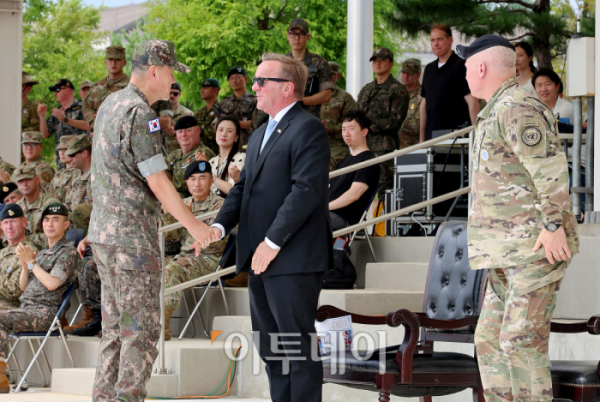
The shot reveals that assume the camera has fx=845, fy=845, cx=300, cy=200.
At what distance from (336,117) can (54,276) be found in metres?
3.39

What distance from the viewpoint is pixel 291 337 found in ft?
12.2

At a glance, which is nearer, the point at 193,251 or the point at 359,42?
the point at 193,251

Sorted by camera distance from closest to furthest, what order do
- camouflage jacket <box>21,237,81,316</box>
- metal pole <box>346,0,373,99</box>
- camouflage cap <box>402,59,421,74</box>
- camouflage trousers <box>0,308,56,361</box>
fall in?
1. camouflage trousers <box>0,308,56,361</box>
2. camouflage jacket <box>21,237,81,316</box>
3. camouflage cap <box>402,59,421,74</box>
4. metal pole <box>346,0,373,99</box>

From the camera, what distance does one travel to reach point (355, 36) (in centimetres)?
1218

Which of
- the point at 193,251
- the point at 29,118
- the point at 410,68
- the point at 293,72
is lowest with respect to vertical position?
the point at 193,251

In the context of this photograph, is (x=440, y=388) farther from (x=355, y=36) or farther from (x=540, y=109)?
(x=355, y=36)

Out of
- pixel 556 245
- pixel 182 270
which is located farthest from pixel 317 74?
pixel 556 245

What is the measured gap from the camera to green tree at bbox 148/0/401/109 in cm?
2439

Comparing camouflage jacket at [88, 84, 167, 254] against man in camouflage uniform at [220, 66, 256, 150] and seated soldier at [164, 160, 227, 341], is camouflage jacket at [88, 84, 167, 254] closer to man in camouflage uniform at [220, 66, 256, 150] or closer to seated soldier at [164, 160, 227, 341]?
seated soldier at [164, 160, 227, 341]

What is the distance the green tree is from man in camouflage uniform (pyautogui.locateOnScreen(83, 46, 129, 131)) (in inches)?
528

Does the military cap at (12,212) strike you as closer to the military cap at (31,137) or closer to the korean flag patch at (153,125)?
the military cap at (31,137)

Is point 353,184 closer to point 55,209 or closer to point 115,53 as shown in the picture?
point 55,209

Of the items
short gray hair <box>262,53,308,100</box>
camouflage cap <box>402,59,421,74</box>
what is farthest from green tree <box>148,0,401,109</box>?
short gray hair <box>262,53,308,100</box>

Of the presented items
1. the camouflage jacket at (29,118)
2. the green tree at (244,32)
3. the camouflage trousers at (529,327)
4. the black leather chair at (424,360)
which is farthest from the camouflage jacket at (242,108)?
the green tree at (244,32)
